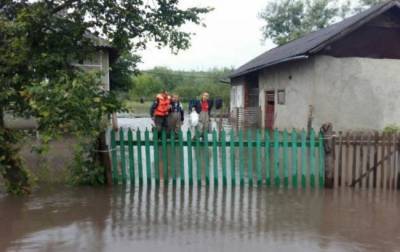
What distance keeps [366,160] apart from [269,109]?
16.0m

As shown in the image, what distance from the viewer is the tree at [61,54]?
6.47 meters

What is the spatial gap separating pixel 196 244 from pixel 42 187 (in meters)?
4.08

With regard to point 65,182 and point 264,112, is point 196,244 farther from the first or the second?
point 264,112

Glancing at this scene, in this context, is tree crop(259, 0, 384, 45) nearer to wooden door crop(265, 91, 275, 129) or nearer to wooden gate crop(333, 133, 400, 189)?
wooden door crop(265, 91, 275, 129)

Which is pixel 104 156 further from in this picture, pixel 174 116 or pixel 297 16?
pixel 297 16

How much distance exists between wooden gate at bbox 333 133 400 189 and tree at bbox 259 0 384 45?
39.1 metres

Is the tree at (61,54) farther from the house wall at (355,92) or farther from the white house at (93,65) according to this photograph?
the house wall at (355,92)

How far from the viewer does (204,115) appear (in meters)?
16.5

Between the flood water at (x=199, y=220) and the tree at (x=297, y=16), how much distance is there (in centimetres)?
4005

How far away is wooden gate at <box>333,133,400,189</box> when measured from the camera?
25.8ft

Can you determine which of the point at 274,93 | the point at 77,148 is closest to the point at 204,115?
the point at 274,93

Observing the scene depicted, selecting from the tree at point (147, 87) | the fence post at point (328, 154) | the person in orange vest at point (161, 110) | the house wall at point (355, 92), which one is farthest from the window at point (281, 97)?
the tree at point (147, 87)

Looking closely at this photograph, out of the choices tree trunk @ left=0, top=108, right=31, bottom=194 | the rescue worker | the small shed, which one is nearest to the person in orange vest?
the rescue worker

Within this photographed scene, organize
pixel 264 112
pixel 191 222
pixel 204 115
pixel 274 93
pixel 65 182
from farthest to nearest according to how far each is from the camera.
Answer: pixel 264 112
pixel 274 93
pixel 204 115
pixel 65 182
pixel 191 222
